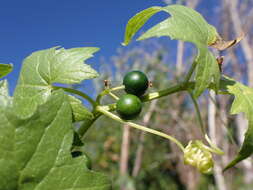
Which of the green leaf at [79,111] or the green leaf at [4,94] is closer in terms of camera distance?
the green leaf at [4,94]

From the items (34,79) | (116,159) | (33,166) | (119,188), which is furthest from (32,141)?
(116,159)

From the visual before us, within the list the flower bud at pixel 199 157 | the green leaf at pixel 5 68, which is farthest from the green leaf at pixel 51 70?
the flower bud at pixel 199 157

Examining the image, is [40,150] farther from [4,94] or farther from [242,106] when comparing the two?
[242,106]

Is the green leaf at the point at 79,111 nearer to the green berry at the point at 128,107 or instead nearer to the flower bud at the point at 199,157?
the green berry at the point at 128,107

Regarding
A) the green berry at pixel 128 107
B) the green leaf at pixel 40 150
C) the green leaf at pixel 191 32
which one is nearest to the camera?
the green leaf at pixel 40 150

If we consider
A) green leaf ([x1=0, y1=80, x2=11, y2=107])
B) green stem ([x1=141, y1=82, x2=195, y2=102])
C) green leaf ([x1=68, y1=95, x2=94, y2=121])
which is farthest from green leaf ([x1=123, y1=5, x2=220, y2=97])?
green leaf ([x1=0, y1=80, x2=11, y2=107])

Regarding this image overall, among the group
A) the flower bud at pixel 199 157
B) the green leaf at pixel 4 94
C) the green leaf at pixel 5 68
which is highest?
the green leaf at pixel 5 68

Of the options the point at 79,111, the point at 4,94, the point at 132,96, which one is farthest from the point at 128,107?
the point at 4,94
